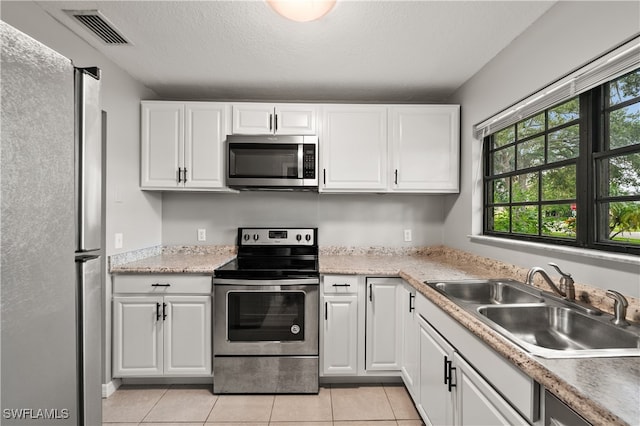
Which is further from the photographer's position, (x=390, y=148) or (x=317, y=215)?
(x=317, y=215)

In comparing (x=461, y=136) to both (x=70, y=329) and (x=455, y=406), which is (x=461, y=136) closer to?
(x=455, y=406)

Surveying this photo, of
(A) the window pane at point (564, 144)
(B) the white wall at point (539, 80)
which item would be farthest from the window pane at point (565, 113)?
(B) the white wall at point (539, 80)

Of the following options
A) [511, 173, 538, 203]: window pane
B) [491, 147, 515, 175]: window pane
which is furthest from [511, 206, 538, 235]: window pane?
[491, 147, 515, 175]: window pane

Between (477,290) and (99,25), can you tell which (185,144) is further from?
(477,290)

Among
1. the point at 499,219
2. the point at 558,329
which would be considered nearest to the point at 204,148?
the point at 499,219

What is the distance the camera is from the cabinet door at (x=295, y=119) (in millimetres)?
2713

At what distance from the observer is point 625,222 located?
141 centimetres

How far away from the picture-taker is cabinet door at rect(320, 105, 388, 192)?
2.72 m

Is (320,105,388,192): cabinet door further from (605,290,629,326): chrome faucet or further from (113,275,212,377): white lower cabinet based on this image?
(605,290,629,326): chrome faucet

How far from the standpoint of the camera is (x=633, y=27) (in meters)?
1.24

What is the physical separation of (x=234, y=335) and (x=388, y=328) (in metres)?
1.11

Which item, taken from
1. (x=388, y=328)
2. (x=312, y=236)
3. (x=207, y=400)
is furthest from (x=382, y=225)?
(x=207, y=400)

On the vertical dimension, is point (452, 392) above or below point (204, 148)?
below

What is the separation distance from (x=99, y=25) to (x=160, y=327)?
1959 millimetres
